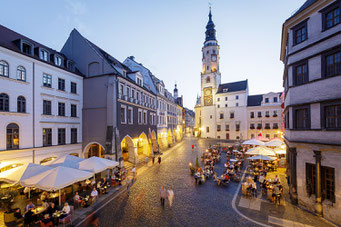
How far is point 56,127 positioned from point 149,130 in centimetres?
1565

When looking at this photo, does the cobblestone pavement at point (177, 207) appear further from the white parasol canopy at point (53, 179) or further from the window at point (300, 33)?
the window at point (300, 33)

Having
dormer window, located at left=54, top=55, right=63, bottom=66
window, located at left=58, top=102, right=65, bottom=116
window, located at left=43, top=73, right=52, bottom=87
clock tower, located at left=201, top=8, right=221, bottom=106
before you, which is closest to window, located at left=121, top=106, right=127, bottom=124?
window, located at left=58, top=102, right=65, bottom=116

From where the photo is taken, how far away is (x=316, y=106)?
11.4m

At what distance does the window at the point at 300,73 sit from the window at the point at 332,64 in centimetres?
127

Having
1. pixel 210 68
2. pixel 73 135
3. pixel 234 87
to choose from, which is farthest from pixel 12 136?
pixel 210 68

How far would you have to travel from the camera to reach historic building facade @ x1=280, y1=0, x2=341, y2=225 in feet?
34.2

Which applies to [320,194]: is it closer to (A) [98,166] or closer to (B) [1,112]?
(A) [98,166]

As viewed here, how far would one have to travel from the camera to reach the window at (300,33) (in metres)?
12.5

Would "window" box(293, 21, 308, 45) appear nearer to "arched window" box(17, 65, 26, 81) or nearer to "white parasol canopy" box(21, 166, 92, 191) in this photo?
"white parasol canopy" box(21, 166, 92, 191)

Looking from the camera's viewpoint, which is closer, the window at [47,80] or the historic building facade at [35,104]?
the historic building facade at [35,104]

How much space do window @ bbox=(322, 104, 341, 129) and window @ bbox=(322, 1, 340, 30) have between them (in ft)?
17.8

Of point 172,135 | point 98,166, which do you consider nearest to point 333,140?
point 98,166

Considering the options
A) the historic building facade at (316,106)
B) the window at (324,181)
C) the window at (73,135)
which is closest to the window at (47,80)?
the window at (73,135)

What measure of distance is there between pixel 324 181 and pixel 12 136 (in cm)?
2628
